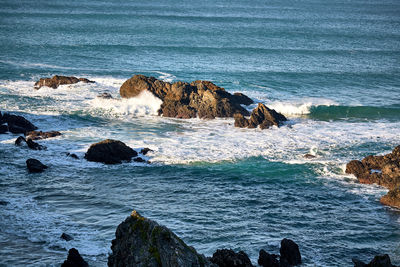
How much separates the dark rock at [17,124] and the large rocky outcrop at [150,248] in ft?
74.9

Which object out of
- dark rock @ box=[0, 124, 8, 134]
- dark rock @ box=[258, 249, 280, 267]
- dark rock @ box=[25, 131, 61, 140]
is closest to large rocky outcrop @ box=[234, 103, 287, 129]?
dark rock @ box=[25, 131, 61, 140]

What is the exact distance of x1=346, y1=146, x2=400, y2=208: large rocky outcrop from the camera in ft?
91.6

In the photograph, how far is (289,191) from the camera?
27.1m

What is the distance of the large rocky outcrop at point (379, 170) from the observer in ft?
91.6

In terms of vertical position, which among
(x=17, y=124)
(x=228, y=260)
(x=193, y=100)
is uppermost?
(x=193, y=100)

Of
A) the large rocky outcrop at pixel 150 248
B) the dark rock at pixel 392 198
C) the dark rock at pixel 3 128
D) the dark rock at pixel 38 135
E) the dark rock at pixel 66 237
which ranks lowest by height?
the dark rock at pixel 66 237

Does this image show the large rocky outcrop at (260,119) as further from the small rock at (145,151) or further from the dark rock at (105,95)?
the dark rock at (105,95)

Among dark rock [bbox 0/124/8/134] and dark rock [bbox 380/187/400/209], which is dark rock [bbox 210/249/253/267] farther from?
dark rock [bbox 0/124/8/134]

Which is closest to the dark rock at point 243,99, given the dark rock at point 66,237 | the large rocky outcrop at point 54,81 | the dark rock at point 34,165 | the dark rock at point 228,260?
the large rocky outcrop at point 54,81

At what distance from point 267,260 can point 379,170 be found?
13589 millimetres

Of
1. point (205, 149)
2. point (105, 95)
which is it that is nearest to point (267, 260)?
point (205, 149)

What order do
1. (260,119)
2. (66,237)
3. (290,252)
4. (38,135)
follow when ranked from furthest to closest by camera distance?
(260,119) → (38,135) → (66,237) → (290,252)

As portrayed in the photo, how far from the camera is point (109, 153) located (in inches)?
1203

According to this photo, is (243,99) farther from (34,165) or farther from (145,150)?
(34,165)
